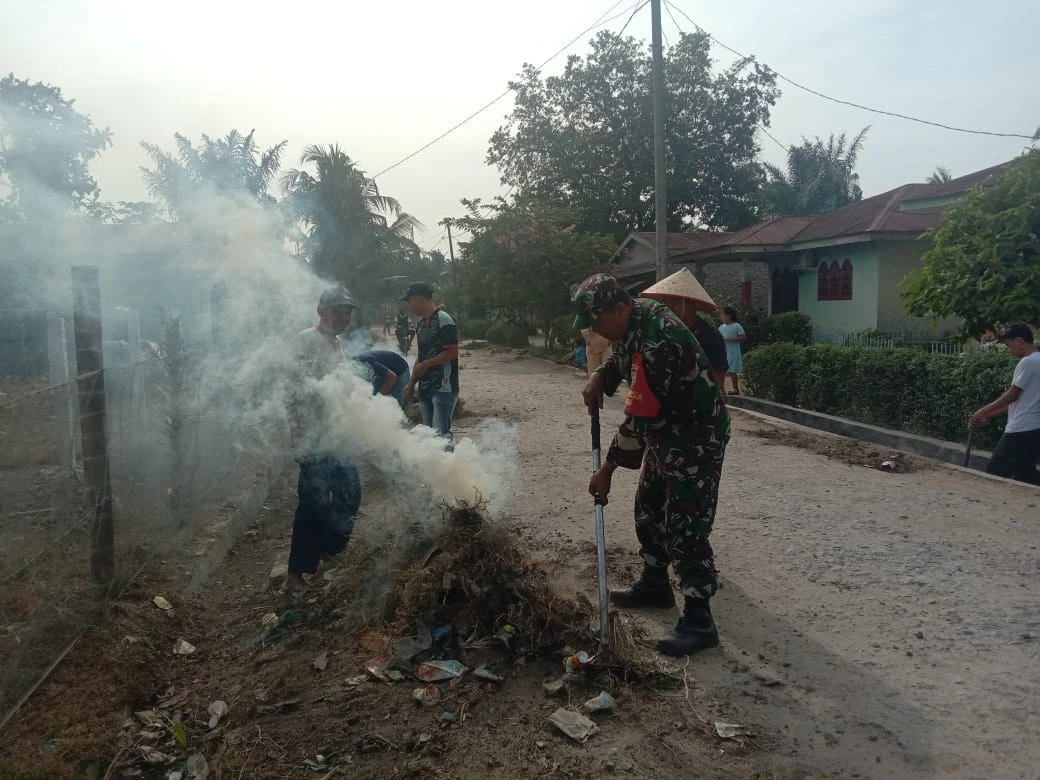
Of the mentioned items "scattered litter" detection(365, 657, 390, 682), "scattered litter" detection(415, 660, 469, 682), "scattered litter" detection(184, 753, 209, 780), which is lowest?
"scattered litter" detection(184, 753, 209, 780)

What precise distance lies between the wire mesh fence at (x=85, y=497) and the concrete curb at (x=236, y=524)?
0.59 feet

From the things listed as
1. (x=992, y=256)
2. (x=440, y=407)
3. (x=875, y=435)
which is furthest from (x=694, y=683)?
(x=992, y=256)

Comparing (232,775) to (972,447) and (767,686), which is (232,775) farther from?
(972,447)

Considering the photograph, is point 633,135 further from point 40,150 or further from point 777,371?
point 40,150

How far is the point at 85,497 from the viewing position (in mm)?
4027

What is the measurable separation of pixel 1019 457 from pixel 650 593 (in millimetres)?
4339

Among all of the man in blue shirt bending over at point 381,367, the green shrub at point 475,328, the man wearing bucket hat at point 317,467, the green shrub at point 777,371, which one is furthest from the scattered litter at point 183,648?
the green shrub at point 475,328

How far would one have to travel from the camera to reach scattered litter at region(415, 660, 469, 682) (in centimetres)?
337

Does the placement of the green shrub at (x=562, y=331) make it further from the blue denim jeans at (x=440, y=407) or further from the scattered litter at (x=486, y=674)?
the scattered litter at (x=486, y=674)

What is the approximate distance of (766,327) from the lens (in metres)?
18.0

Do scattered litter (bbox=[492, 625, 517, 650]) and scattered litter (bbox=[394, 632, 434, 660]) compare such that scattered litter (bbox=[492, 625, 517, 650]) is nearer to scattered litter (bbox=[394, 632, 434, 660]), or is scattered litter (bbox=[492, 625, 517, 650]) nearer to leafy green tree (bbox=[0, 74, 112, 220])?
scattered litter (bbox=[394, 632, 434, 660])

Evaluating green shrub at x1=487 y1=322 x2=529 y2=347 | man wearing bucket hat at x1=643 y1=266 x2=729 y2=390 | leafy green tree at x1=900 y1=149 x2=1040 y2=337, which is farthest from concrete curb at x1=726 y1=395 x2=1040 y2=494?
green shrub at x1=487 y1=322 x2=529 y2=347

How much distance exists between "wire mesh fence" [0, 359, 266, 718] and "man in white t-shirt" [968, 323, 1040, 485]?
6581 millimetres

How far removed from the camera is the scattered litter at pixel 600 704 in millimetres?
3105
